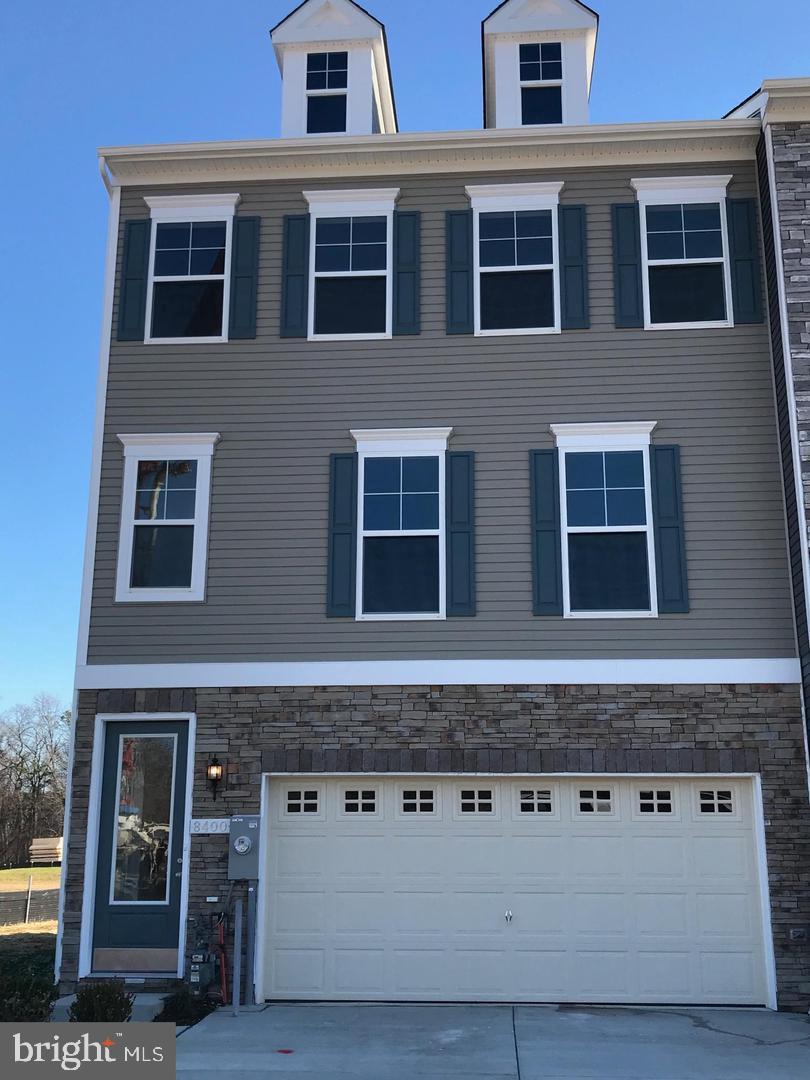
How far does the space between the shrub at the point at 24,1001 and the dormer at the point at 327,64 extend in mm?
9318

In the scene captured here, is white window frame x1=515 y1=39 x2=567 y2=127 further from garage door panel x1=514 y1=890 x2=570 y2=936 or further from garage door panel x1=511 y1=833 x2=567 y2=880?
garage door panel x1=514 y1=890 x2=570 y2=936

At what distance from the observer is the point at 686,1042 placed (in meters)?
8.63

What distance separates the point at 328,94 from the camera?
41.9 ft

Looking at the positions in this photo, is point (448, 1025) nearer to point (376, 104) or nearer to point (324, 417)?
point (324, 417)

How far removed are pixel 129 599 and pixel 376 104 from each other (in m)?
6.79

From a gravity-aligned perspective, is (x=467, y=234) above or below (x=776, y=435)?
above

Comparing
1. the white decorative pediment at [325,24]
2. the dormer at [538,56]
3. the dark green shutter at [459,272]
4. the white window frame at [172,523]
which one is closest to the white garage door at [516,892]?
the white window frame at [172,523]

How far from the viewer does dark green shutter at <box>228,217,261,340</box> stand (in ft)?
38.2

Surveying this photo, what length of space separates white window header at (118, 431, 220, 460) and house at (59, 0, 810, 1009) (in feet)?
0.15

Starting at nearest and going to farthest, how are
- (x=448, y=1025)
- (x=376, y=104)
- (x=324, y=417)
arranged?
1. (x=448, y=1025)
2. (x=324, y=417)
3. (x=376, y=104)

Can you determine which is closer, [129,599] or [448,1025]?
[448,1025]

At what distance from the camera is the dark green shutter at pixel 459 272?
1145 cm

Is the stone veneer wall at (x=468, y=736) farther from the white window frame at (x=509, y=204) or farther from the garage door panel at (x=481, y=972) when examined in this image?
the white window frame at (x=509, y=204)

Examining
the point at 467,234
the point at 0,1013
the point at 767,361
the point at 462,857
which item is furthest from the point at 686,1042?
the point at 467,234
